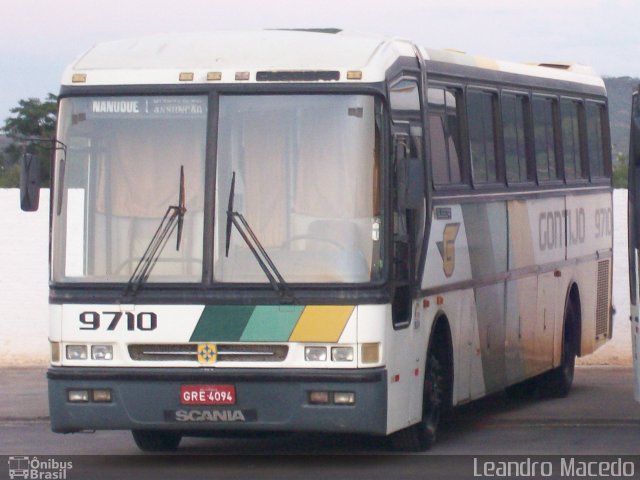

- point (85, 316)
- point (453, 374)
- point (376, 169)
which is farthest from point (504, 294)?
point (85, 316)

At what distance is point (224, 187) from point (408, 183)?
1.28 m

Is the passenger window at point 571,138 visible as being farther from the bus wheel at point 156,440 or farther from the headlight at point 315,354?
the headlight at point 315,354

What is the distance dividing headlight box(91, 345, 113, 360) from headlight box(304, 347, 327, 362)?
1.38m

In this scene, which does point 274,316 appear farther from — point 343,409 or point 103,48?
point 103,48

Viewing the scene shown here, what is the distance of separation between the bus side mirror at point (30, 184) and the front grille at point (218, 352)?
1.28m

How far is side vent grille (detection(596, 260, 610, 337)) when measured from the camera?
18344mm

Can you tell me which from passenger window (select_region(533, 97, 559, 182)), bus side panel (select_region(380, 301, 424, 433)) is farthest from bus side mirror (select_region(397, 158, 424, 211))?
passenger window (select_region(533, 97, 559, 182))

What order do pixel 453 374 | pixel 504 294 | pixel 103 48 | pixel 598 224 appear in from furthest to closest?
pixel 598 224 → pixel 504 294 → pixel 453 374 → pixel 103 48

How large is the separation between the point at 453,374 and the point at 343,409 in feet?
7.31

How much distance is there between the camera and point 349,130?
1120cm

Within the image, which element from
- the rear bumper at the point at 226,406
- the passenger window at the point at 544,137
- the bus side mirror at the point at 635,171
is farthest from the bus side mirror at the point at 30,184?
the passenger window at the point at 544,137

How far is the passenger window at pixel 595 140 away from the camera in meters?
18.0

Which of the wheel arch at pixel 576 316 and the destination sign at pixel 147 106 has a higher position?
the destination sign at pixel 147 106

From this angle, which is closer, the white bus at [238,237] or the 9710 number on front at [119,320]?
the white bus at [238,237]
